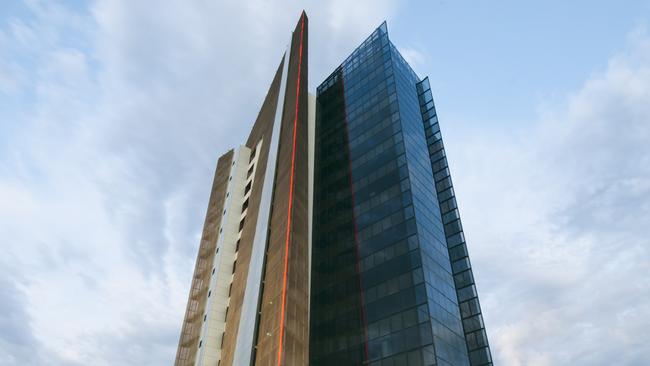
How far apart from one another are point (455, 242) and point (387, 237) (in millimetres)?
10090

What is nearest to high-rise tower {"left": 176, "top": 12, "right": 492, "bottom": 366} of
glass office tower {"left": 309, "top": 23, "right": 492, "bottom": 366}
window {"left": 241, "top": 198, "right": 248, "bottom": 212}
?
glass office tower {"left": 309, "top": 23, "right": 492, "bottom": 366}

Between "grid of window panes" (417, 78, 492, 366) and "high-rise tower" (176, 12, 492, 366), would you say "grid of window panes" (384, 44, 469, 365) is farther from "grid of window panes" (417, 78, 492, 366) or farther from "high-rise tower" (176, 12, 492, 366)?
"grid of window panes" (417, 78, 492, 366)

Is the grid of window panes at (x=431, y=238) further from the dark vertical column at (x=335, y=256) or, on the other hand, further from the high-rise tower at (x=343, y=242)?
the dark vertical column at (x=335, y=256)

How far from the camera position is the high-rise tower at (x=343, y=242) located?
4512 centimetres

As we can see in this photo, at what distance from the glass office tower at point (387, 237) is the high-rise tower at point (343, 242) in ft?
0.47

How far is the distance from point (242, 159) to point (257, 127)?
278 inches

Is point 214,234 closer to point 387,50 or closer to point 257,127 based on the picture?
point 257,127

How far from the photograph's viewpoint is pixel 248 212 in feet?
231

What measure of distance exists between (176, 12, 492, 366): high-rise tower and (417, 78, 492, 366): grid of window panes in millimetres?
150

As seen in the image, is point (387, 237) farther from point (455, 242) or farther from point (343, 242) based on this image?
point (455, 242)

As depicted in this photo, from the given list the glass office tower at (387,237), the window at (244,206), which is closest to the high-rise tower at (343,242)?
the glass office tower at (387,237)

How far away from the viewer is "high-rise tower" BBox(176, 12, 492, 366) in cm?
4512

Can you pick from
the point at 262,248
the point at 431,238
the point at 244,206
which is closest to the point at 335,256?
the point at 262,248

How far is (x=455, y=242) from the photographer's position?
2190 inches
